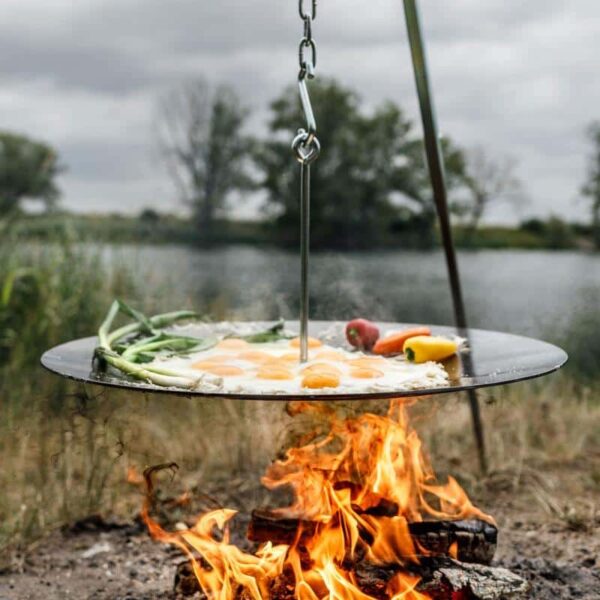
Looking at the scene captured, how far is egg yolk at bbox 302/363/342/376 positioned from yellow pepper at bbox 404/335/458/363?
0.98 feet

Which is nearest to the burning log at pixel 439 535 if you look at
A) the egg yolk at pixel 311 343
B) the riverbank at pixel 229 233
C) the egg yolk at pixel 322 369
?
the egg yolk at pixel 311 343

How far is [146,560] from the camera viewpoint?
3.10m

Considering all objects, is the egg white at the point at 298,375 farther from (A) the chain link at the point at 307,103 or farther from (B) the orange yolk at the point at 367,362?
(A) the chain link at the point at 307,103

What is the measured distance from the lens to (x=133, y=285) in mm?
6324

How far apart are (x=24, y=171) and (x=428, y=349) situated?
871cm

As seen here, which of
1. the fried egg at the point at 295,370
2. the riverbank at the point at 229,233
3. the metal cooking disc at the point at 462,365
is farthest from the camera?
the riverbank at the point at 229,233

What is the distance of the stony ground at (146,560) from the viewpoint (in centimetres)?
280

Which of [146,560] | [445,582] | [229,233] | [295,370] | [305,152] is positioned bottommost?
[146,560]

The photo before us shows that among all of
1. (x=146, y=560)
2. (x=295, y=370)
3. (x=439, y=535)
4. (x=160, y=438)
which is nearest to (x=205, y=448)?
(x=160, y=438)

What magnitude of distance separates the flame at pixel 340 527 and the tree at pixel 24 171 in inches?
216

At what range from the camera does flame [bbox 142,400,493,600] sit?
2471 millimetres

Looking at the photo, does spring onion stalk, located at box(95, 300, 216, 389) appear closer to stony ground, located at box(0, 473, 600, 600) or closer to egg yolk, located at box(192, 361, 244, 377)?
egg yolk, located at box(192, 361, 244, 377)

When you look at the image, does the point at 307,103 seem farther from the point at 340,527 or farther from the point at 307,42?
the point at 340,527

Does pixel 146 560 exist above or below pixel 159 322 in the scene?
below
